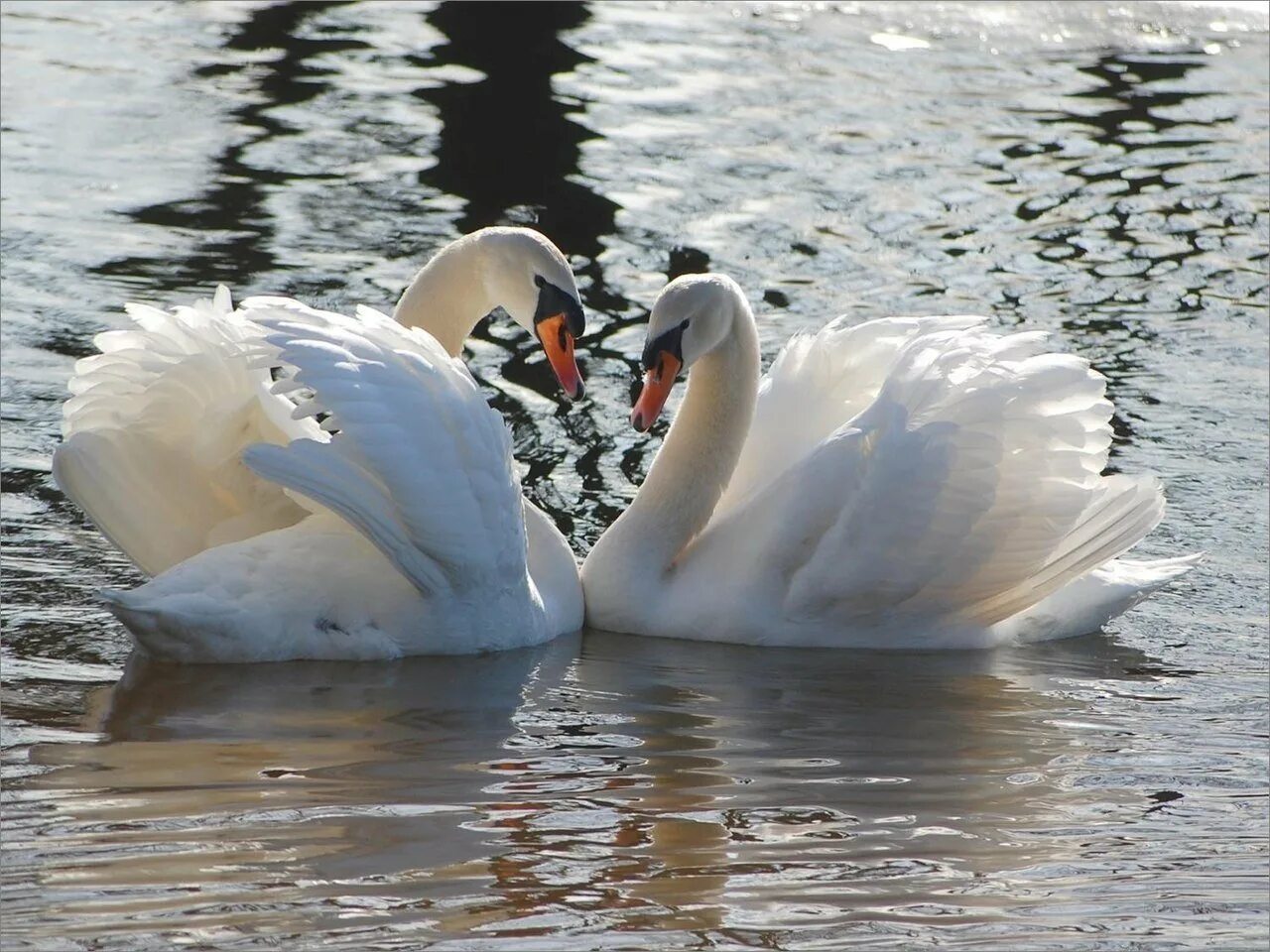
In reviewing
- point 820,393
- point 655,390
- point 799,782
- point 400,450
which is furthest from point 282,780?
point 820,393

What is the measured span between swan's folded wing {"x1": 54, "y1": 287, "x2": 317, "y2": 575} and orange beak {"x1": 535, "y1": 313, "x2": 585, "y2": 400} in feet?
2.98

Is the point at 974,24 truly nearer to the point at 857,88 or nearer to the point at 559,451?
the point at 857,88

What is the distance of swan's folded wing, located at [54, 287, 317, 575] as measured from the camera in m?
7.09

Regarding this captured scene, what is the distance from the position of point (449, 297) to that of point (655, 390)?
2.76 feet

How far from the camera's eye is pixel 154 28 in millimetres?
16219

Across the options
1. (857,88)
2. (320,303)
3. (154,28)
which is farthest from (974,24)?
(320,303)

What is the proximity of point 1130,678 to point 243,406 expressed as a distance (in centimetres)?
304

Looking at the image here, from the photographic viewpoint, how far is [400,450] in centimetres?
663

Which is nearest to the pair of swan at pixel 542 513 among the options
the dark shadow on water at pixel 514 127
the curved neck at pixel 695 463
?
the curved neck at pixel 695 463

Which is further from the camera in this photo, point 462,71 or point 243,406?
point 462,71

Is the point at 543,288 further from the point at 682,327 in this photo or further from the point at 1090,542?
the point at 1090,542

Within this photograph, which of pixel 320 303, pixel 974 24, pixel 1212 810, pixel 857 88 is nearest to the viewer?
pixel 1212 810

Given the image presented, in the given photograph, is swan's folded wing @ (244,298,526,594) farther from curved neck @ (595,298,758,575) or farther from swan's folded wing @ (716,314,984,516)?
swan's folded wing @ (716,314,984,516)

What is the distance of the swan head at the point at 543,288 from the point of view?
761 centimetres
